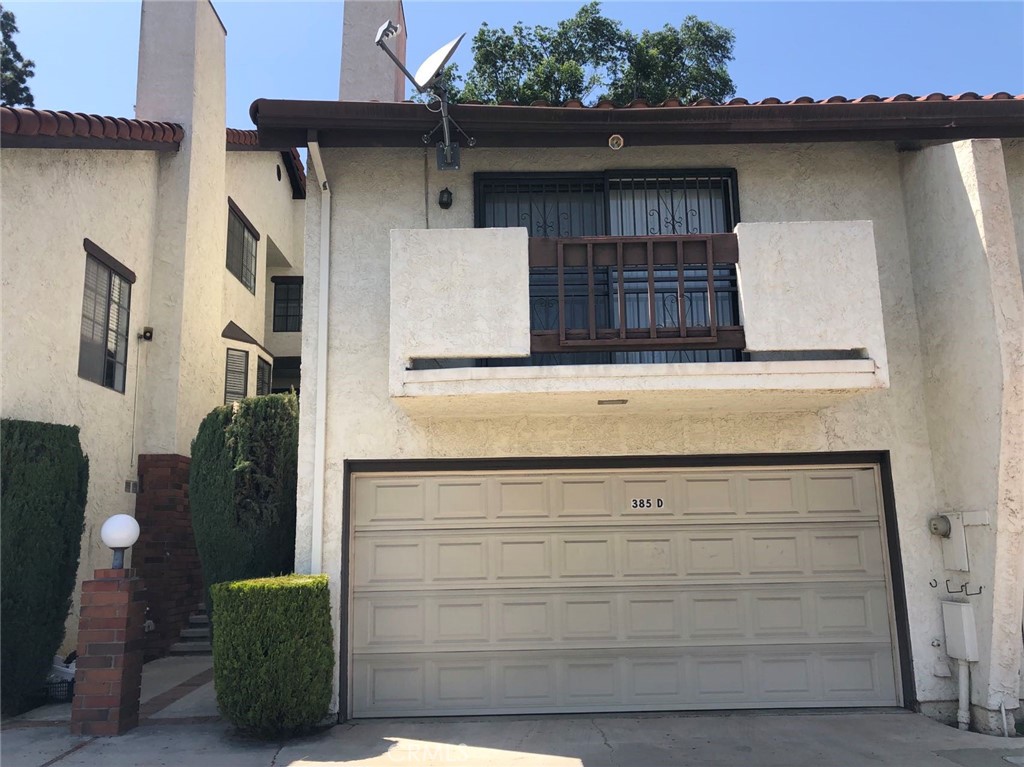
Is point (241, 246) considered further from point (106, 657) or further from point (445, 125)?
point (106, 657)

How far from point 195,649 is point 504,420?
5.83m

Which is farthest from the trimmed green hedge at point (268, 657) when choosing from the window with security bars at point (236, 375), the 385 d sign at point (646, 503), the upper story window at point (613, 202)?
the window with security bars at point (236, 375)

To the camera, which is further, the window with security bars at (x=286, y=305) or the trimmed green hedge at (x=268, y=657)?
the window with security bars at (x=286, y=305)

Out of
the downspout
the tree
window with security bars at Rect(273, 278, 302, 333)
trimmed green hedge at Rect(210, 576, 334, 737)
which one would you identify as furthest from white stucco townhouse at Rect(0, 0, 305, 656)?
the tree

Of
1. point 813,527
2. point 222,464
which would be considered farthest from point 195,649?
point 813,527

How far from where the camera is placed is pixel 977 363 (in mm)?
6762

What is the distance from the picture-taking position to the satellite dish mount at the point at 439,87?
6.86 m

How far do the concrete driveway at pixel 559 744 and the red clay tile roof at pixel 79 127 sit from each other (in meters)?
5.34

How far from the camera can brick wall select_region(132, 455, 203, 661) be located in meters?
10.1

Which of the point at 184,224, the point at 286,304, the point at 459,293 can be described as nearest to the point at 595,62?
the point at 286,304

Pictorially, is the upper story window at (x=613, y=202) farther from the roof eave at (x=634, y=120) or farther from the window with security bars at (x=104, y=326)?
the window with security bars at (x=104, y=326)

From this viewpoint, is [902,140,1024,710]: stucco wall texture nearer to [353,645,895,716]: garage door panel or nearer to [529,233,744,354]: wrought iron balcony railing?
[353,645,895,716]: garage door panel

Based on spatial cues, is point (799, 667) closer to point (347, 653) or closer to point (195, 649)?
point (347, 653)

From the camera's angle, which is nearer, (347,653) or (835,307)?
(835,307)
